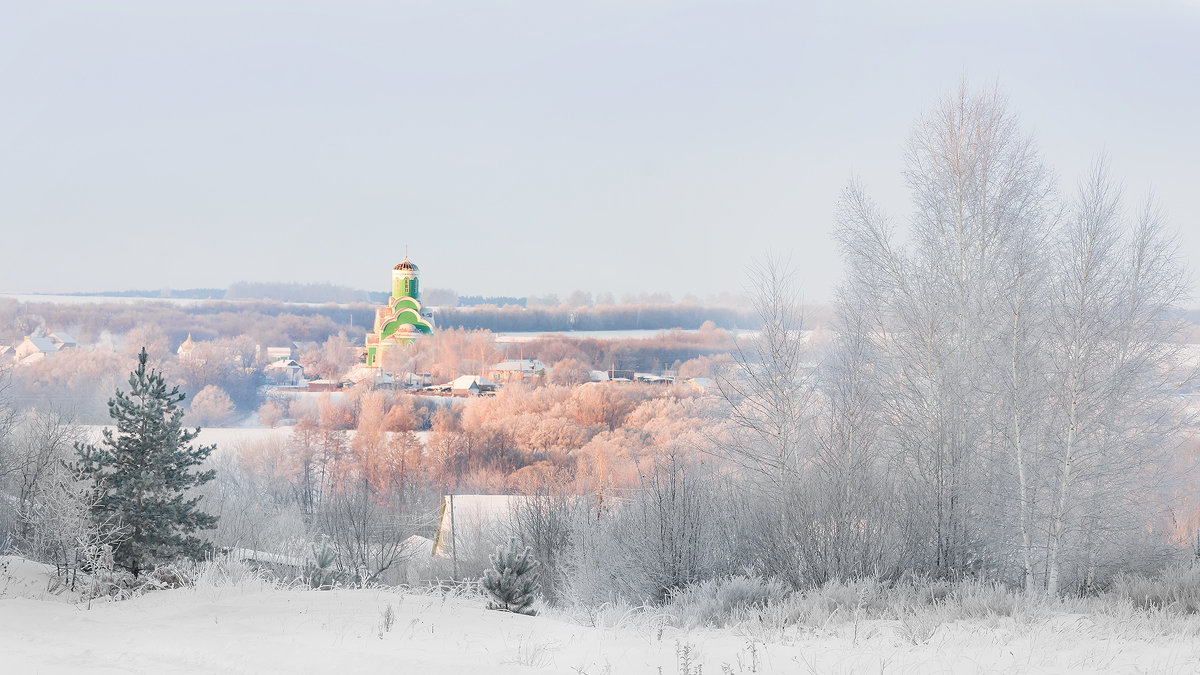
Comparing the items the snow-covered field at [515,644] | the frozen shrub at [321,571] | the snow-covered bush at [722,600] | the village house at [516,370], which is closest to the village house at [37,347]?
the village house at [516,370]

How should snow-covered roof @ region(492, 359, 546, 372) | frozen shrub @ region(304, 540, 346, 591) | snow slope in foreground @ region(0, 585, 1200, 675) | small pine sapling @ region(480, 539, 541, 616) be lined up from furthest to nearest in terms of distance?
snow-covered roof @ region(492, 359, 546, 372)
frozen shrub @ region(304, 540, 346, 591)
small pine sapling @ region(480, 539, 541, 616)
snow slope in foreground @ region(0, 585, 1200, 675)

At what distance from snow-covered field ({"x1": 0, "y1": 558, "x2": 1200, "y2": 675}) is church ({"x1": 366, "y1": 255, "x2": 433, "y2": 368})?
123 feet

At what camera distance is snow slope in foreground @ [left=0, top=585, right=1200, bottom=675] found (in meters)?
5.73

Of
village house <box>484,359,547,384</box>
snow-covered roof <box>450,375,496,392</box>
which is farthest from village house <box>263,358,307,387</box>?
village house <box>484,359,547,384</box>

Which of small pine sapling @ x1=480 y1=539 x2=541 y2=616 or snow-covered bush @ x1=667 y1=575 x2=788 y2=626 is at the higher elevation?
small pine sapling @ x1=480 y1=539 x2=541 y2=616

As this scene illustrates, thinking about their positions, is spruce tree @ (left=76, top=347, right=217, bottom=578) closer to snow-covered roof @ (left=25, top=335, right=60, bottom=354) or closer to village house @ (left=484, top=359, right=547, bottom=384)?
village house @ (left=484, top=359, right=547, bottom=384)

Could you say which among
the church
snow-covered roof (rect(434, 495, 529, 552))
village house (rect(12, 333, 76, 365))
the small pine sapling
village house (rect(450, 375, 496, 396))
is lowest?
snow-covered roof (rect(434, 495, 529, 552))

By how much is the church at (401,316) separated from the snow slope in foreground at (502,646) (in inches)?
1479

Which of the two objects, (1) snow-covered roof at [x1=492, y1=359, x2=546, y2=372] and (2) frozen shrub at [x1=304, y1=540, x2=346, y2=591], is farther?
(1) snow-covered roof at [x1=492, y1=359, x2=546, y2=372]

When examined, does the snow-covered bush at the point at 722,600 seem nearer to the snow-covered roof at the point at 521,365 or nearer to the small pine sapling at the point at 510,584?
the small pine sapling at the point at 510,584

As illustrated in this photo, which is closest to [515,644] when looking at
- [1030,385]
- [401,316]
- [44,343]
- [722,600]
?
[722,600]

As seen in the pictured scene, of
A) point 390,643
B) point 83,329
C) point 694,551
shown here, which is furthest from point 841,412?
point 83,329

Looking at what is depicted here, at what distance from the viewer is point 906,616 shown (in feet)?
23.8

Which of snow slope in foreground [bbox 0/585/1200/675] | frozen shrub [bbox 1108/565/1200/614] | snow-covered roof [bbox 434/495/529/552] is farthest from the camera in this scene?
snow-covered roof [bbox 434/495/529/552]
